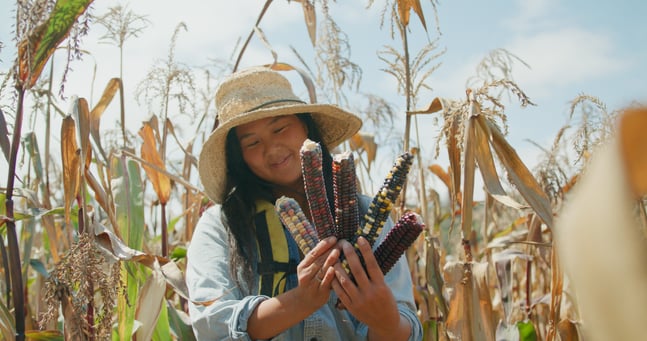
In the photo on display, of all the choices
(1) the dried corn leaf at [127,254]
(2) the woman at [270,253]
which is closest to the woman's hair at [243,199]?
(2) the woman at [270,253]

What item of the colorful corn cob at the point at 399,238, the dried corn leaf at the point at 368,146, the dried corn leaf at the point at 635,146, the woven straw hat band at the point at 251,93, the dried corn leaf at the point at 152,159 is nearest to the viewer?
the dried corn leaf at the point at 635,146

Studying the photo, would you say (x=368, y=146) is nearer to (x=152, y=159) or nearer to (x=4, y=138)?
(x=152, y=159)

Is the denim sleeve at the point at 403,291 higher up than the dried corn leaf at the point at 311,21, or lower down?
lower down

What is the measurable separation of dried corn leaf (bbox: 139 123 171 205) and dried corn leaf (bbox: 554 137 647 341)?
2.40m

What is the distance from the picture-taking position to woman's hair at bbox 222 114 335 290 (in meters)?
1.89

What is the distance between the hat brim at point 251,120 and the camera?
1.95 m

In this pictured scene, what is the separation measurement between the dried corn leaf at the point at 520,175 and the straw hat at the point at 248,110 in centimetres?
56

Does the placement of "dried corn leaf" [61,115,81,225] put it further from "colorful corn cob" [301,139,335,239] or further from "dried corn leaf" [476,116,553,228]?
"dried corn leaf" [476,116,553,228]

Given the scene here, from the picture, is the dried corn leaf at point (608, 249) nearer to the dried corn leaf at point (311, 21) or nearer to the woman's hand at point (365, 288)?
the woman's hand at point (365, 288)

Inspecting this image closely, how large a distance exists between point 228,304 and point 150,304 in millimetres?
335

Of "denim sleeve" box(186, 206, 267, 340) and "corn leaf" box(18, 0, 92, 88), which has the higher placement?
"corn leaf" box(18, 0, 92, 88)

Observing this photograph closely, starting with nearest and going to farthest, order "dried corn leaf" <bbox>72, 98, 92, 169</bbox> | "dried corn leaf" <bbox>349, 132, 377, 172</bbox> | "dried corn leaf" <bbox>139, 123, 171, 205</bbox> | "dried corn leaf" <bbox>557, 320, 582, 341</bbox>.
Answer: "dried corn leaf" <bbox>72, 98, 92, 169</bbox> < "dried corn leaf" <bbox>557, 320, 582, 341</bbox> < "dried corn leaf" <bbox>139, 123, 171, 205</bbox> < "dried corn leaf" <bbox>349, 132, 377, 172</bbox>

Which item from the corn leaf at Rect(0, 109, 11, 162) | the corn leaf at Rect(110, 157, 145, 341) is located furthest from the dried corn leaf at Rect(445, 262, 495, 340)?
the corn leaf at Rect(0, 109, 11, 162)

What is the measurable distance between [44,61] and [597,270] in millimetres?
1671
